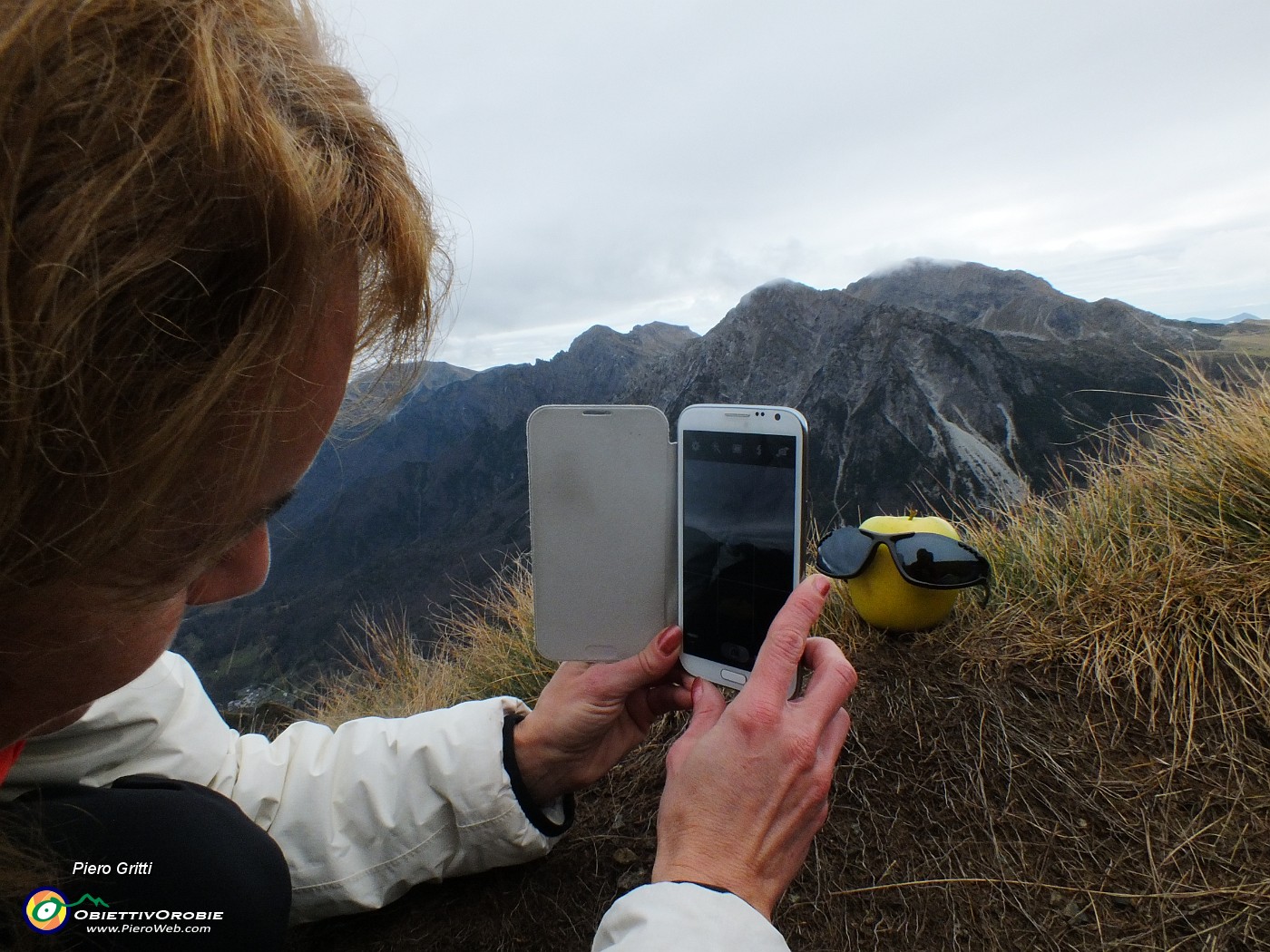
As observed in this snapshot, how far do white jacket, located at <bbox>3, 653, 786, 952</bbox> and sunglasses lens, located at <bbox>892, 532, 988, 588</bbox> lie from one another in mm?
1431

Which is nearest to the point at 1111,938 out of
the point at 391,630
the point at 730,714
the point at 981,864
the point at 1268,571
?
the point at 981,864

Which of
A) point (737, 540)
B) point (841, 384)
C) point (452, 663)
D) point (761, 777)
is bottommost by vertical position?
point (452, 663)

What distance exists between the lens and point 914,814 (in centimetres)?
185

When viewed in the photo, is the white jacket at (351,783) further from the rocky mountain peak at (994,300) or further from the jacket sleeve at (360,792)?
the rocky mountain peak at (994,300)

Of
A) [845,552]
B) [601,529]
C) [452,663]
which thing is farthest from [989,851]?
[452,663]

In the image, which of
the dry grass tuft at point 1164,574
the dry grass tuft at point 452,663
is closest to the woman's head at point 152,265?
the dry grass tuft at point 1164,574

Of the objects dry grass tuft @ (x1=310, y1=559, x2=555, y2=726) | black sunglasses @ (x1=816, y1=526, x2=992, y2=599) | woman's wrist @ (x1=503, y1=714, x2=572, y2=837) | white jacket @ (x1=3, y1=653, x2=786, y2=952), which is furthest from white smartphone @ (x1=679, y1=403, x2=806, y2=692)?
dry grass tuft @ (x1=310, y1=559, x2=555, y2=726)

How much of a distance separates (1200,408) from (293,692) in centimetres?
620

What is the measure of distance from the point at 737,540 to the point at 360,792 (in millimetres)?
992

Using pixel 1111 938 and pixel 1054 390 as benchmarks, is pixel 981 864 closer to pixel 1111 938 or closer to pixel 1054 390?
pixel 1111 938

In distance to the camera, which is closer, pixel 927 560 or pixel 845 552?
pixel 927 560

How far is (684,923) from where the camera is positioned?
3.01ft

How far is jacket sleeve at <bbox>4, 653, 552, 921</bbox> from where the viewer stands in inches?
57.8

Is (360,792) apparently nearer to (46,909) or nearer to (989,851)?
(46,909)
